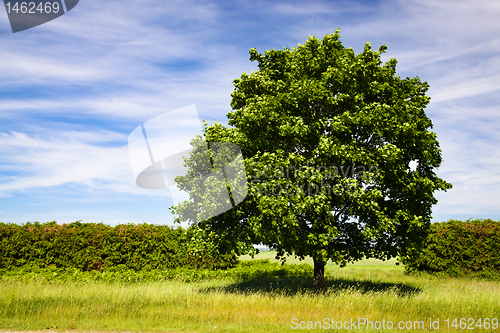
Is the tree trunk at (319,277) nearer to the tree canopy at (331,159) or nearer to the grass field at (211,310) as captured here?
the tree canopy at (331,159)

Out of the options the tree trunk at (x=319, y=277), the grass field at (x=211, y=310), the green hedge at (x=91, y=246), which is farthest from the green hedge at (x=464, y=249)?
the green hedge at (x=91, y=246)

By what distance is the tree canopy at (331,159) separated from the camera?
1264 centimetres

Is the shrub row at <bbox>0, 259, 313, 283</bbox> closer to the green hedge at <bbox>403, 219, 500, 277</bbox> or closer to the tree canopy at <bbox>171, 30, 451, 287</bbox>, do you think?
the tree canopy at <bbox>171, 30, 451, 287</bbox>

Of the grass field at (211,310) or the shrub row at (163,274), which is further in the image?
the shrub row at (163,274)

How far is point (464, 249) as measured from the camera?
21.1 meters

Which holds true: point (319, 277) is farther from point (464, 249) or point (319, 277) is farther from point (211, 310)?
point (464, 249)

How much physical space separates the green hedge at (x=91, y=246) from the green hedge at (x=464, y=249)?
530 inches

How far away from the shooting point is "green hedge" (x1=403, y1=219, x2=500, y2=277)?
68.1ft

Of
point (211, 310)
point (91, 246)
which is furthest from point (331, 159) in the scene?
point (91, 246)

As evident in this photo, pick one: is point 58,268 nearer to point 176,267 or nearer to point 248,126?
point 176,267

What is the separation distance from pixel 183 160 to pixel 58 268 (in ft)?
35.3

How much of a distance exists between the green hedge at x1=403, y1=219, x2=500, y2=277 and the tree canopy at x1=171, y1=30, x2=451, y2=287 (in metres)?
8.49

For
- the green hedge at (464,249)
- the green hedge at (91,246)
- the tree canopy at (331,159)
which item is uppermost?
the tree canopy at (331,159)

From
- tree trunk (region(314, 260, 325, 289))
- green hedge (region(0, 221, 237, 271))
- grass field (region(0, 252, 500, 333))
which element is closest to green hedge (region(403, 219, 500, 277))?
grass field (region(0, 252, 500, 333))
